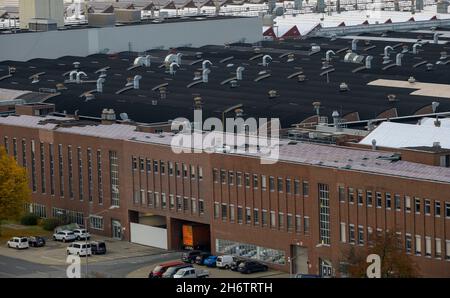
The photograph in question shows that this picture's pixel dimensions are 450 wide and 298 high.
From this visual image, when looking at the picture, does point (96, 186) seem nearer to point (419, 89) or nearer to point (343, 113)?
point (343, 113)

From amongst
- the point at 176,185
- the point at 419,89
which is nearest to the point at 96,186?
the point at 176,185

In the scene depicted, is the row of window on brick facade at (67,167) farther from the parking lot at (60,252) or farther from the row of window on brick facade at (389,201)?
the row of window on brick facade at (389,201)

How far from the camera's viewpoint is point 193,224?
34719 millimetres

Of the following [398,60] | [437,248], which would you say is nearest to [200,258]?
[437,248]

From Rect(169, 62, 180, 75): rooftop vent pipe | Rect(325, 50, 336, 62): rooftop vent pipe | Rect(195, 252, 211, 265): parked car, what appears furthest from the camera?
Rect(325, 50, 336, 62): rooftop vent pipe

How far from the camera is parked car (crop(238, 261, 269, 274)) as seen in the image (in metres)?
30.9

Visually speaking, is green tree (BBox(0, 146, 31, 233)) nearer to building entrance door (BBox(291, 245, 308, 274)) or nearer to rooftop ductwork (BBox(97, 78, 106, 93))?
building entrance door (BBox(291, 245, 308, 274))

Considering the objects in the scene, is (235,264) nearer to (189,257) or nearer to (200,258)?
(200,258)

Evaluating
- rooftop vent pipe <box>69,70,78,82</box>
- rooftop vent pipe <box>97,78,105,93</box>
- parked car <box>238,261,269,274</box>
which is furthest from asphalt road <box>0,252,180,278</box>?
rooftop vent pipe <box>69,70,78,82</box>

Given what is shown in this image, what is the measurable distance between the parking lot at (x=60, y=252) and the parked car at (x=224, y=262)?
9.18 feet

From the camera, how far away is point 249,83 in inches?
1988

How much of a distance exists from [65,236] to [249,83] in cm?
1612

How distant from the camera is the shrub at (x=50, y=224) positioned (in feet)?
123

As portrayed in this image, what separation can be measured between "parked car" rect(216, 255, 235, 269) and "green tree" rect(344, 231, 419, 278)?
13.2 ft
